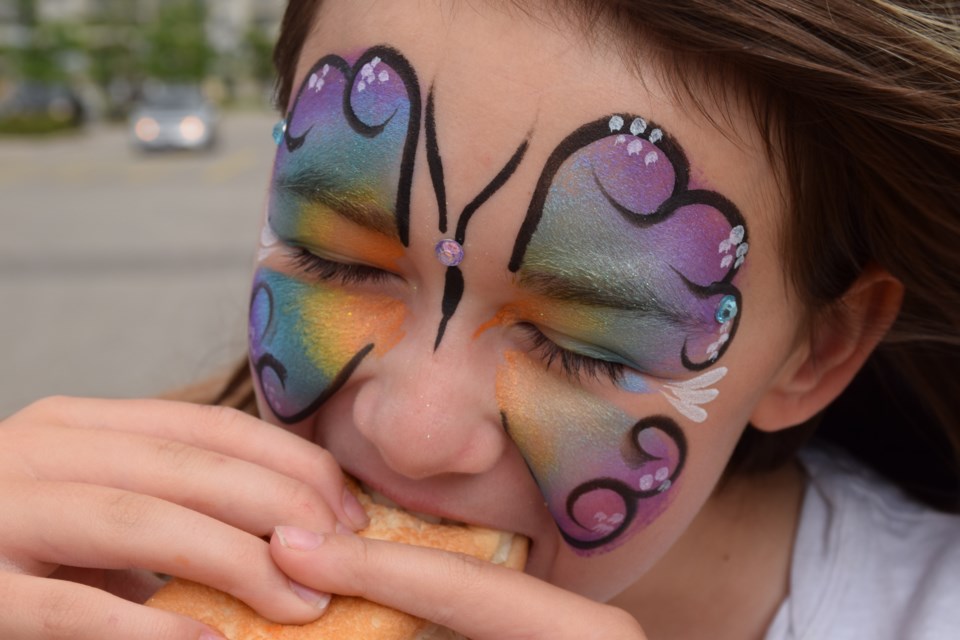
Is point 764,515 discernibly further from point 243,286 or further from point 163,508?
point 243,286

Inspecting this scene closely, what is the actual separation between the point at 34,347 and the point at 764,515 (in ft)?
17.9

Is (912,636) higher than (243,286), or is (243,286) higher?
(912,636)

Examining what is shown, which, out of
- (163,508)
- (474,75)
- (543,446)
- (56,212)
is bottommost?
(56,212)

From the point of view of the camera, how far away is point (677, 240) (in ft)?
4.45

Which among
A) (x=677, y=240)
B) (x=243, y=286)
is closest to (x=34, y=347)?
(x=243, y=286)

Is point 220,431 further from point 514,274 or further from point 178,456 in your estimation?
point 514,274

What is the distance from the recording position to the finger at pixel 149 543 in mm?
1271

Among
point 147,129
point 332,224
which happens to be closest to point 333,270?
point 332,224

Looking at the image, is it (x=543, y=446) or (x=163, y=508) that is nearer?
(x=163, y=508)

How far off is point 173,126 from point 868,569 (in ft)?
64.3

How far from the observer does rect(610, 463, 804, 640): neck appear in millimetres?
2000

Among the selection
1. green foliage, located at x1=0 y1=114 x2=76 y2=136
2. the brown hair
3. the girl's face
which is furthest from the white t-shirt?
green foliage, located at x1=0 y1=114 x2=76 y2=136

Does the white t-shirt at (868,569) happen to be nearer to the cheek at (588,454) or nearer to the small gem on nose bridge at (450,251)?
the cheek at (588,454)

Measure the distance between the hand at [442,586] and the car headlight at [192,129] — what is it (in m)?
19.7
